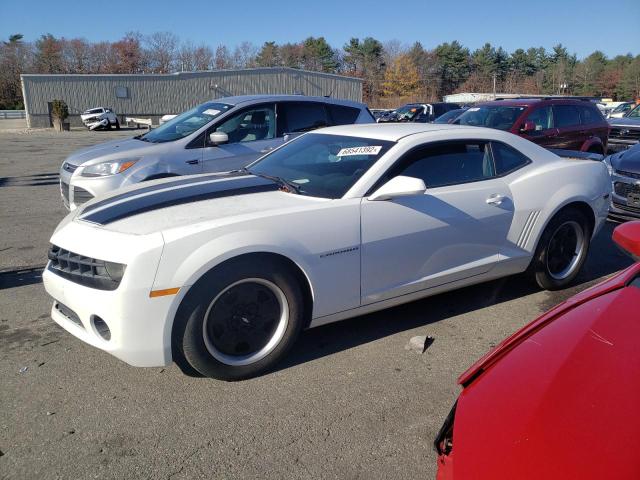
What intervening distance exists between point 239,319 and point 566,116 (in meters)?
9.06

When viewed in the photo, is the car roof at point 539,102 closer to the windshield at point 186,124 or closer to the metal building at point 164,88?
the windshield at point 186,124

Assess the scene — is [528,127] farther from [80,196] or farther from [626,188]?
[80,196]

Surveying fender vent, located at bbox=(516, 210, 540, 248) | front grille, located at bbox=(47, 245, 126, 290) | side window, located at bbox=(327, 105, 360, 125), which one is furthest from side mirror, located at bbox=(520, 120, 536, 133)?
front grille, located at bbox=(47, 245, 126, 290)

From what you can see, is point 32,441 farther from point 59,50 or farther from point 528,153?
point 59,50

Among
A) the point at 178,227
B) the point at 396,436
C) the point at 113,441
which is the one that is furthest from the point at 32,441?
the point at 396,436

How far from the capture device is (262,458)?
8.25 feet

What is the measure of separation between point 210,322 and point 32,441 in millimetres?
1052

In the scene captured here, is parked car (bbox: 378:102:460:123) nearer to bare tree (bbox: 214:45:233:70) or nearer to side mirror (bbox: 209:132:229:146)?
side mirror (bbox: 209:132:229:146)

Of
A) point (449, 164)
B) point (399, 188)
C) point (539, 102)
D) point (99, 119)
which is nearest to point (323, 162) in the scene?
point (399, 188)

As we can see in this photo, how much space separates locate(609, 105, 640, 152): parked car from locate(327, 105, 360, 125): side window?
8.73 m

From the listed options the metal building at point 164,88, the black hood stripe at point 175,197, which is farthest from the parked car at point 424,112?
the metal building at point 164,88

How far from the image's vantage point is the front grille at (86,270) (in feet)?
9.44

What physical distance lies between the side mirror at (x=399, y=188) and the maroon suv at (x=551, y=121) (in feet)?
22.2

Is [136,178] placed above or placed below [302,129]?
below
